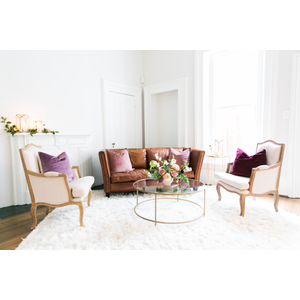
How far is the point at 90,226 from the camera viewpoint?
94.8 inches

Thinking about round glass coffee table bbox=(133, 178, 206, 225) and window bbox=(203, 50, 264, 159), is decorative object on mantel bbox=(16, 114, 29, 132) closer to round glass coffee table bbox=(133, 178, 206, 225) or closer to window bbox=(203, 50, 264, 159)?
round glass coffee table bbox=(133, 178, 206, 225)

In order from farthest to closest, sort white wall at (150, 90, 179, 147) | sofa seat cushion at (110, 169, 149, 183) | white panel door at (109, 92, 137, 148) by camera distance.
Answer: white wall at (150, 90, 179, 147) → white panel door at (109, 92, 137, 148) → sofa seat cushion at (110, 169, 149, 183)

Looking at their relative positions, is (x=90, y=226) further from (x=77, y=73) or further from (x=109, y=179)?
(x=77, y=73)

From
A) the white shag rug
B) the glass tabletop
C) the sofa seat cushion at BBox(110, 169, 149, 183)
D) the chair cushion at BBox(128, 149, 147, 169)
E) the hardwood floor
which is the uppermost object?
the chair cushion at BBox(128, 149, 147, 169)

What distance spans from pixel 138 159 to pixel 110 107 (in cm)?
159

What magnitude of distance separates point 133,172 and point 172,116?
2310 mm

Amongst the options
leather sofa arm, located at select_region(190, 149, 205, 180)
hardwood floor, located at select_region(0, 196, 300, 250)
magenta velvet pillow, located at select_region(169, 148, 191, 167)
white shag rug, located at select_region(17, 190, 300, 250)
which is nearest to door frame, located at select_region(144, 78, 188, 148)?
magenta velvet pillow, located at select_region(169, 148, 191, 167)

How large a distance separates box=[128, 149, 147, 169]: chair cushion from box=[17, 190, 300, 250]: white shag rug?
1164 mm

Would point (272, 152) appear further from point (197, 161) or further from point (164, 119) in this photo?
point (164, 119)

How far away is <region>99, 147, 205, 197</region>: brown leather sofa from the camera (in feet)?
11.5

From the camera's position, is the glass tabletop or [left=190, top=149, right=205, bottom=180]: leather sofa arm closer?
the glass tabletop

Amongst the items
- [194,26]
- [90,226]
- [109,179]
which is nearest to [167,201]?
[109,179]

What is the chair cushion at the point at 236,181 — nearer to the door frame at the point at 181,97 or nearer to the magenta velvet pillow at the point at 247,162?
the magenta velvet pillow at the point at 247,162

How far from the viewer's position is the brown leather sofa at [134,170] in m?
3.50
